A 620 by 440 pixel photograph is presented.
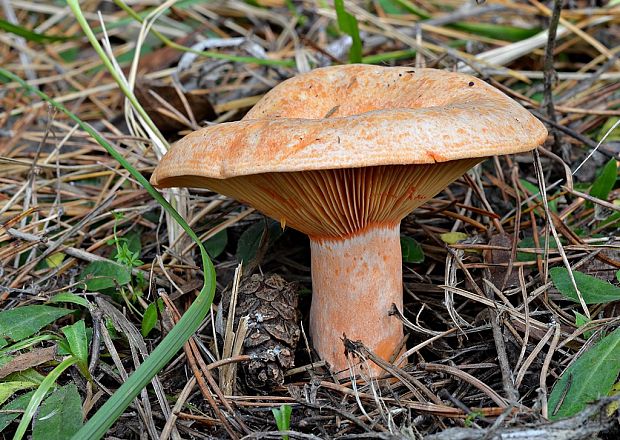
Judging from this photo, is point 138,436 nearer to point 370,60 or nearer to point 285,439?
point 285,439

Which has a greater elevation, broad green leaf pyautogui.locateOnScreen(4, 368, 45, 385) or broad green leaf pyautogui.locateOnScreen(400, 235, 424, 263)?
broad green leaf pyautogui.locateOnScreen(400, 235, 424, 263)

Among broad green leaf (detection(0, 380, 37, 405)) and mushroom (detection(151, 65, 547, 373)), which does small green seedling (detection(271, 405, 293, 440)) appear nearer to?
mushroom (detection(151, 65, 547, 373))

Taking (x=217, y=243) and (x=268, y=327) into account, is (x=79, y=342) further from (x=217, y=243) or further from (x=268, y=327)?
(x=217, y=243)

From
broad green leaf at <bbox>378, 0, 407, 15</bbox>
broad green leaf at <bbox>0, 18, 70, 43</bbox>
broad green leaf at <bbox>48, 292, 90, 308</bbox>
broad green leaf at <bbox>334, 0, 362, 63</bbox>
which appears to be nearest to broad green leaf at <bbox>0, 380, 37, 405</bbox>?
broad green leaf at <bbox>48, 292, 90, 308</bbox>

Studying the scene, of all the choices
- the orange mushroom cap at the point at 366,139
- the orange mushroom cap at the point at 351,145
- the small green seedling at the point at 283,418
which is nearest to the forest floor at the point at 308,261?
the small green seedling at the point at 283,418

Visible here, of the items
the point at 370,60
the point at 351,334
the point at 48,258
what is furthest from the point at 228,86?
the point at 351,334

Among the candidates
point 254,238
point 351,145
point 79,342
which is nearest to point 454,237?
point 254,238
